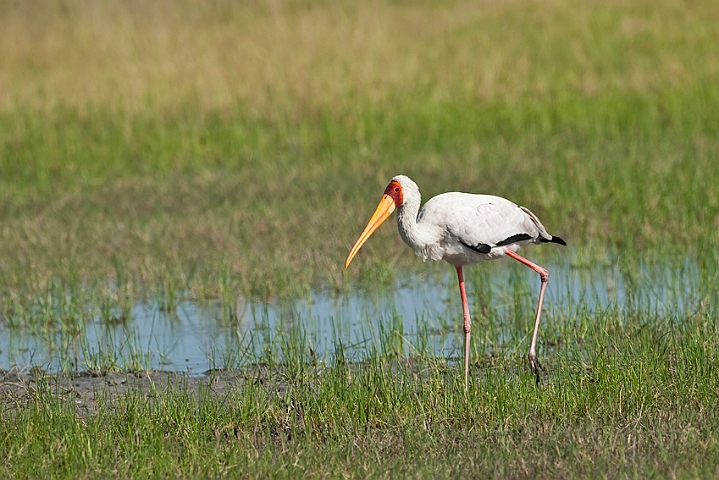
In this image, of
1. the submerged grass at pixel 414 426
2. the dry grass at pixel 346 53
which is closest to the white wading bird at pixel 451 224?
the submerged grass at pixel 414 426

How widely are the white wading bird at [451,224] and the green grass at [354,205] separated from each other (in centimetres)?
53

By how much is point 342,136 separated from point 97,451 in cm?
879

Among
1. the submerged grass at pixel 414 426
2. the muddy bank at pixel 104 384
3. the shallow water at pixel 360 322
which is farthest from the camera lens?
the shallow water at pixel 360 322

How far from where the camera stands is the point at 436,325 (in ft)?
23.6

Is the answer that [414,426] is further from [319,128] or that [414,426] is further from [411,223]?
[319,128]

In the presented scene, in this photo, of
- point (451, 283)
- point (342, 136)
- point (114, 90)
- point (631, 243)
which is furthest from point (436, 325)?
point (114, 90)

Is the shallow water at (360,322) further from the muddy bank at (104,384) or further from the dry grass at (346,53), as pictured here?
the dry grass at (346,53)

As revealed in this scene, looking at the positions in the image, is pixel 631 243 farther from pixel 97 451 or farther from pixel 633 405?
pixel 97 451

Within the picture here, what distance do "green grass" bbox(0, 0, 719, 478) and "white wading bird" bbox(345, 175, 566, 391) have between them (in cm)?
53

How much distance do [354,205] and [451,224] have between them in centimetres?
415

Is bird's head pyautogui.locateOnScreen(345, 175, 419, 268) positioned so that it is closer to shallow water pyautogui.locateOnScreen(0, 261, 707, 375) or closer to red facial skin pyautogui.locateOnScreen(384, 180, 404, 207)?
red facial skin pyautogui.locateOnScreen(384, 180, 404, 207)

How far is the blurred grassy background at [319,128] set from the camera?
29.9 feet

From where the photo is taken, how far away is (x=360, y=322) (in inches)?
284

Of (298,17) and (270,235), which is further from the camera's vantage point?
(298,17)
